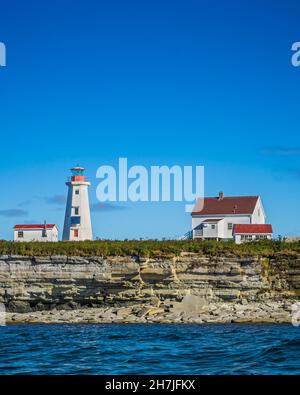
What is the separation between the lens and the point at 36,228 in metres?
56.5

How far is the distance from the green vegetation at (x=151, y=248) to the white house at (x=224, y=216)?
1411 centimetres

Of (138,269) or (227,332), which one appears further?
(138,269)

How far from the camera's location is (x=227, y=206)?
5625 cm

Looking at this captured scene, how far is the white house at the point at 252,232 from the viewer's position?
52.3 m

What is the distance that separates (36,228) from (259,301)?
2471 cm

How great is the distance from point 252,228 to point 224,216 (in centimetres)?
311

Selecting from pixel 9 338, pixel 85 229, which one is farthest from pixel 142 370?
pixel 85 229

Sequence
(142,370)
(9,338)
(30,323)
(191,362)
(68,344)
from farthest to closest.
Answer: (30,323)
(9,338)
(68,344)
(191,362)
(142,370)

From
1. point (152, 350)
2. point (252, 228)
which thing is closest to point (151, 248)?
point (252, 228)

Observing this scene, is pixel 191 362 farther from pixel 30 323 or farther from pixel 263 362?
pixel 30 323

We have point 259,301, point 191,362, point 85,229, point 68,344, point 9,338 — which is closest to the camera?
point 191,362

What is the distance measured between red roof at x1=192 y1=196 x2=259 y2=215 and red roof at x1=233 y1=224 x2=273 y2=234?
1.82m

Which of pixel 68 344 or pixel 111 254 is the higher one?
pixel 111 254

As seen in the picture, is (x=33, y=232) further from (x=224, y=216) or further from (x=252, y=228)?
(x=252, y=228)
